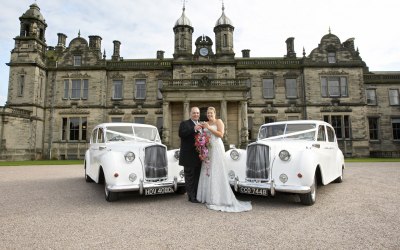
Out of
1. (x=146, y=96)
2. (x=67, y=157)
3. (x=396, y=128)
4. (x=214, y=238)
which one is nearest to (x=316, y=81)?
(x=396, y=128)

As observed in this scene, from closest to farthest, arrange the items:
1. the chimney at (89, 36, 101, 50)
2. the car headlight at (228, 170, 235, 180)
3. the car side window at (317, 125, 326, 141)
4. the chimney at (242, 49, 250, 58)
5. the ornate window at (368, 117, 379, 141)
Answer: the car headlight at (228, 170, 235, 180) < the car side window at (317, 125, 326, 141) < the ornate window at (368, 117, 379, 141) < the chimney at (89, 36, 101, 50) < the chimney at (242, 49, 250, 58)

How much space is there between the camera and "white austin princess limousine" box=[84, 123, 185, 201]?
5387 mm

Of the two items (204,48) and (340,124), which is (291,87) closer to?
(340,124)

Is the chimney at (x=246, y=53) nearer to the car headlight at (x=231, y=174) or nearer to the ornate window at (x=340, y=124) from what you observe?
the ornate window at (x=340, y=124)

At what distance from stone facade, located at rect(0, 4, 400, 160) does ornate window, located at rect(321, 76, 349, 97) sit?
0.09 meters

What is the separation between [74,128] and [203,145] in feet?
76.8

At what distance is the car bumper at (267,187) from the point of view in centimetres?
484

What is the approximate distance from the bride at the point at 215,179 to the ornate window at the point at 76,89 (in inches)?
916

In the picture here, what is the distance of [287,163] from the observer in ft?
16.9

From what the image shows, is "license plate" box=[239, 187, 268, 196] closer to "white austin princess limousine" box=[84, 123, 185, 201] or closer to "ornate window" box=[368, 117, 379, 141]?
"white austin princess limousine" box=[84, 123, 185, 201]

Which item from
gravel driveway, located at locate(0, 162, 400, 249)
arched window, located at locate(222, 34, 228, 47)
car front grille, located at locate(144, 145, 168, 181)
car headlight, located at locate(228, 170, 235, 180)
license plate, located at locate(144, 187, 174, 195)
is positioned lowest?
gravel driveway, located at locate(0, 162, 400, 249)

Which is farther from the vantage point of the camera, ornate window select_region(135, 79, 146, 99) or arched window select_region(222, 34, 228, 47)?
ornate window select_region(135, 79, 146, 99)

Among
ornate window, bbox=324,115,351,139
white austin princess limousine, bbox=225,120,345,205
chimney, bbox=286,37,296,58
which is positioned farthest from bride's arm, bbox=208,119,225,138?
chimney, bbox=286,37,296,58

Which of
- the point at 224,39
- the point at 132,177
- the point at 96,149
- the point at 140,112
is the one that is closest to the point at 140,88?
the point at 140,112
